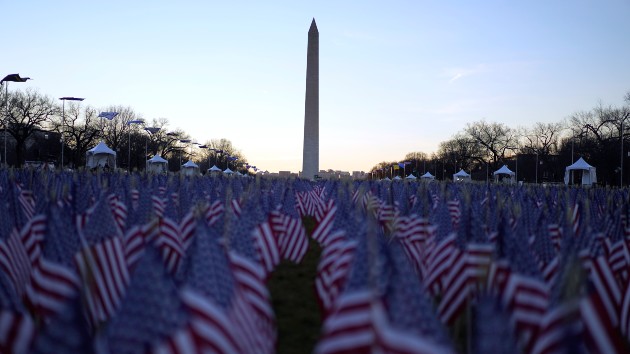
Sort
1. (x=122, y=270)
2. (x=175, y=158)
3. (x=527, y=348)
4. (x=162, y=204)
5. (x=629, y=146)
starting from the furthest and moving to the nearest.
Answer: (x=175, y=158) < (x=629, y=146) < (x=162, y=204) < (x=122, y=270) < (x=527, y=348)

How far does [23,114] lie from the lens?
5266cm

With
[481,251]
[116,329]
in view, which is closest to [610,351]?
[481,251]

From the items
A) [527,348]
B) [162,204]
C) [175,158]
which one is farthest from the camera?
[175,158]

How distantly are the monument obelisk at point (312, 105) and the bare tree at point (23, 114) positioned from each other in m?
32.5

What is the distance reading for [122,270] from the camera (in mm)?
4918

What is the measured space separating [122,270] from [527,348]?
3423 mm

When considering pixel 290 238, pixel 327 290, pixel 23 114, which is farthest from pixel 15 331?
pixel 23 114

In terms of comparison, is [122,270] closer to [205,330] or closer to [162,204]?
[205,330]

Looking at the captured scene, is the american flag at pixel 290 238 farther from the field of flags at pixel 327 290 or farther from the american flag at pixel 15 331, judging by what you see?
the american flag at pixel 15 331

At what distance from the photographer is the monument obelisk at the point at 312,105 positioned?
103ft

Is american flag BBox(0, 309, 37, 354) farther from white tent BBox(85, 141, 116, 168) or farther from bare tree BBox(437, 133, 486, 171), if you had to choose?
bare tree BBox(437, 133, 486, 171)

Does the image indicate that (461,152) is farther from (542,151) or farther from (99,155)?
(99,155)

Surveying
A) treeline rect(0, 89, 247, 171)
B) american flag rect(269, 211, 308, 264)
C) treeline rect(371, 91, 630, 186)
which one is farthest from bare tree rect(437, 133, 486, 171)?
american flag rect(269, 211, 308, 264)

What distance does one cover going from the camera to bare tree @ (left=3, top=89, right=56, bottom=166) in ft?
170
